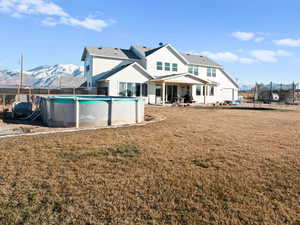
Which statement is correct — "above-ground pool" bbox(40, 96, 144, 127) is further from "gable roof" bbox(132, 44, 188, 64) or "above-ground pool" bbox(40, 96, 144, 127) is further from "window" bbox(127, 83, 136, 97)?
"gable roof" bbox(132, 44, 188, 64)

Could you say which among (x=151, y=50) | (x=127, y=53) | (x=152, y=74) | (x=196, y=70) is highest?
(x=151, y=50)

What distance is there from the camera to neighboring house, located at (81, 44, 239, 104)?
928 inches

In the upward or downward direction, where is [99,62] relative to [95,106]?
upward

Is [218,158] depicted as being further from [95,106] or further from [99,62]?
[99,62]

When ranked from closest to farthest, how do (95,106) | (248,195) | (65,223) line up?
(65,223)
(248,195)
(95,106)

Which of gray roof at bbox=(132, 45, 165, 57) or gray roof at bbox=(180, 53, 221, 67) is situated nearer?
gray roof at bbox=(132, 45, 165, 57)

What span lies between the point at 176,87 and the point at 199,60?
7109 mm

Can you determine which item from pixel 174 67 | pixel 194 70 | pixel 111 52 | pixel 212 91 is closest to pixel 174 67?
pixel 174 67

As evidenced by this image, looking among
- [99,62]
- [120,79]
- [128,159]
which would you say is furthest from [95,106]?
[99,62]

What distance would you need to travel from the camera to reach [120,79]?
23125mm

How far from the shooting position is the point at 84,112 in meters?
9.02

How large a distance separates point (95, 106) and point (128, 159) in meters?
4.82

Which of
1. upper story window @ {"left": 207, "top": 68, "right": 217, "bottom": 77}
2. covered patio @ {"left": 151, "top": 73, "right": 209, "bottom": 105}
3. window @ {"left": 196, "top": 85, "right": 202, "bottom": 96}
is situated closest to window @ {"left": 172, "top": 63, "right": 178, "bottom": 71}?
covered patio @ {"left": 151, "top": 73, "right": 209, "bottom": 105}

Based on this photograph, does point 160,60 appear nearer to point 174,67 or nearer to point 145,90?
point 174,67
